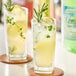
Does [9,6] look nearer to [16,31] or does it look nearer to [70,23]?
[16,31]

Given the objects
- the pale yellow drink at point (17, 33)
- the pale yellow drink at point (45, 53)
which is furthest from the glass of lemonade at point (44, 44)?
the pale yellow drink at point (17, 33)

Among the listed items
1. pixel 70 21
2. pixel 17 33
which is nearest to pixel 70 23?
pixel 70 21

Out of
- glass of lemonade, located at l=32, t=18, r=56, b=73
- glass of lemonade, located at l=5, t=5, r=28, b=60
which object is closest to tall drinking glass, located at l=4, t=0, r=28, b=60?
glass of lemonade, located at l=5, t=5, r=28, b=60

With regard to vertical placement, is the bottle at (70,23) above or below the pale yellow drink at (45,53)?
above

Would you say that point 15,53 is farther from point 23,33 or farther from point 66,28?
point 66,28

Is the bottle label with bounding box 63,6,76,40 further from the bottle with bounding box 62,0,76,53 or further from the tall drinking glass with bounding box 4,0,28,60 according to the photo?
the tall drinking glass with bounding box 4,0,28,60

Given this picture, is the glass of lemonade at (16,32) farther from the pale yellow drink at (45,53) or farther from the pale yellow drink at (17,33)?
the pale yellow drink at (45,53)

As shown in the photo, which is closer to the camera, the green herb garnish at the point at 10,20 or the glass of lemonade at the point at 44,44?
the glass of lemonade at the point at 44,44
